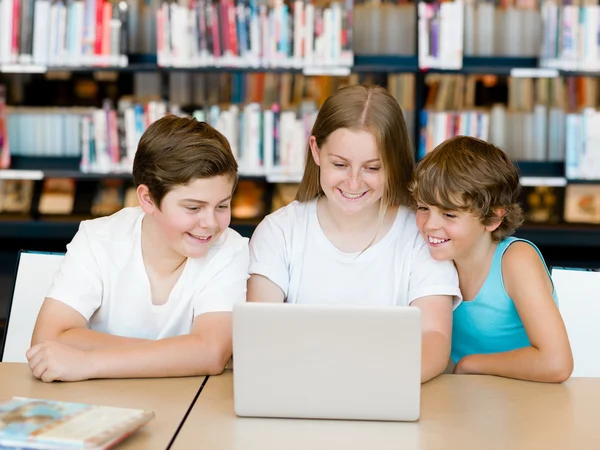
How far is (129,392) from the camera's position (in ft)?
4.75

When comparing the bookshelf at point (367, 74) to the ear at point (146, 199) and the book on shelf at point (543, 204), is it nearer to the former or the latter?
the book on shelf at point (543, 204)

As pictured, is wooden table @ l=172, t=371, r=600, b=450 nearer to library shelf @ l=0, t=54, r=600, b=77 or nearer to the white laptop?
the white laptop

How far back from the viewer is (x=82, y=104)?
3828 millimetres

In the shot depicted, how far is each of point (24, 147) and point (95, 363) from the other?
8.03ft

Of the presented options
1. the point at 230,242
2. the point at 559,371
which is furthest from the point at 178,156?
the point at 559,371

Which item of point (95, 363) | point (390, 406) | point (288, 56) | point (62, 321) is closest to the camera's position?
point (390, 406)

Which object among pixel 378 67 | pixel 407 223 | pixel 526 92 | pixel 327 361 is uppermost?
pixel 378 67

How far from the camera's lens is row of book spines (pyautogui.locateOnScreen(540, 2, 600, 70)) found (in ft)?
11.5

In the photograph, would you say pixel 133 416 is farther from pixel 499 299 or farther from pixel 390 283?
pixel 499 299

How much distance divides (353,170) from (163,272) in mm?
464

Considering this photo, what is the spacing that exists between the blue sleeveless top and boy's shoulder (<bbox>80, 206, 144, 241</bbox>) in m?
0.76

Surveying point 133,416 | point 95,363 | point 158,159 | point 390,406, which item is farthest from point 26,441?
point 158,159

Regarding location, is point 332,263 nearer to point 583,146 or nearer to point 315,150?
point 315,150

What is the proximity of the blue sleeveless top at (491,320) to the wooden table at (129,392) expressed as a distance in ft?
2.19
